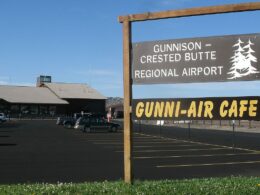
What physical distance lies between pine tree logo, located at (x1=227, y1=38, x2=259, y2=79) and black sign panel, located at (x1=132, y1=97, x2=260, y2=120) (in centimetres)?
47

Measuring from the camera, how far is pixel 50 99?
9162 cm

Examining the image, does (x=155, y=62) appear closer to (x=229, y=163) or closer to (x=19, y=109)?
(x=229, y=163)

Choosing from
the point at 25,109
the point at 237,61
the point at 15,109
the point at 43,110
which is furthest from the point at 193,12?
the point at 43,110

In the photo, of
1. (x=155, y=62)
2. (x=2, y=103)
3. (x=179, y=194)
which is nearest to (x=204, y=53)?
(x=155, y=62)

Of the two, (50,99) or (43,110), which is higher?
(50,99)

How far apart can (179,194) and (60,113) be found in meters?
87.1

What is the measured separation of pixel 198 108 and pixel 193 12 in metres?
1.76

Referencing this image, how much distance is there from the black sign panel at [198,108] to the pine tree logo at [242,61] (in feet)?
1.54

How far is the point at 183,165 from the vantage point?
16188 millimetres

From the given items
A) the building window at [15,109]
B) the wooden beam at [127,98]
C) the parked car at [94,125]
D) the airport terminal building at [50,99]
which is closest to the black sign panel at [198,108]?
the wooden beam at [127,98]

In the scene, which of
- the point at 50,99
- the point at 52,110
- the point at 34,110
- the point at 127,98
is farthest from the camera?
the point at 52,110

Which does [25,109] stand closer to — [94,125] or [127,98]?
[94,125]

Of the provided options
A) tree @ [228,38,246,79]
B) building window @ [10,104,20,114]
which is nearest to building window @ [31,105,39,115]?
building window @ [10,104,20,114]

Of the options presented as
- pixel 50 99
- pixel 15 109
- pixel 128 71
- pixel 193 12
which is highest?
pixel 50 99
